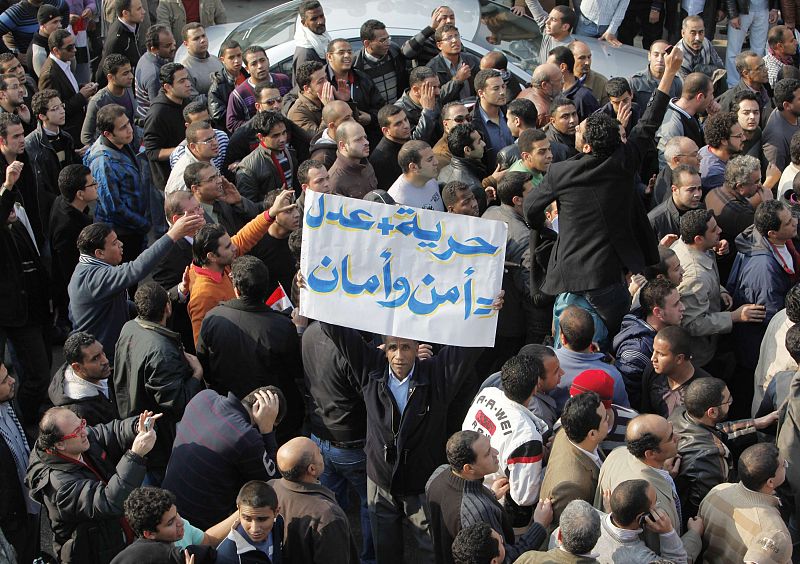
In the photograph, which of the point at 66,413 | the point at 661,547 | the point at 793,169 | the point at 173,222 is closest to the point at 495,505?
the point at 661,547

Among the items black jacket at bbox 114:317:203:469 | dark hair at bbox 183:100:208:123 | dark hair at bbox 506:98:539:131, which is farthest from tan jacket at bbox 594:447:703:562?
dark hair at bbox 183:100:208:123

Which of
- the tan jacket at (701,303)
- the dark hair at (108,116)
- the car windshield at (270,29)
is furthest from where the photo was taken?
the car windshield at (270,29)

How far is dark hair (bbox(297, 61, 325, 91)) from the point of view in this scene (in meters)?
9.91

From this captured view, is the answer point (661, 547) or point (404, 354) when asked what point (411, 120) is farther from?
point (661, 547)

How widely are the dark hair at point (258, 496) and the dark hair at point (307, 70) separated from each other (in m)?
5.46

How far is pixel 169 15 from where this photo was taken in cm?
1307

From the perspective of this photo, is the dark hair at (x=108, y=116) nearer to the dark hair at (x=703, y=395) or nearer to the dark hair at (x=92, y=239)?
the dark hair at (x=92, y=239)

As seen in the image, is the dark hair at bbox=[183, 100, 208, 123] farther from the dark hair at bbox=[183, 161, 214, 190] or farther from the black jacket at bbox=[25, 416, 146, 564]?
the black jacket at bbox=[25, 416, 146, 564]

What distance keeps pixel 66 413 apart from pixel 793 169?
5859 millimetres

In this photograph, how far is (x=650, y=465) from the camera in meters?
5.51

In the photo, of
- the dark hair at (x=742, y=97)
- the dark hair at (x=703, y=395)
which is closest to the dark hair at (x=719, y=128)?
the dark hair at (x=742, y=97)

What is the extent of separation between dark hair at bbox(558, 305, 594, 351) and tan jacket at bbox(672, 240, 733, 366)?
4.12ft

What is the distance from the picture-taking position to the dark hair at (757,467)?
5.44m

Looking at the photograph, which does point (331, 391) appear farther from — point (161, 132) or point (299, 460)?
point (161, 132)
